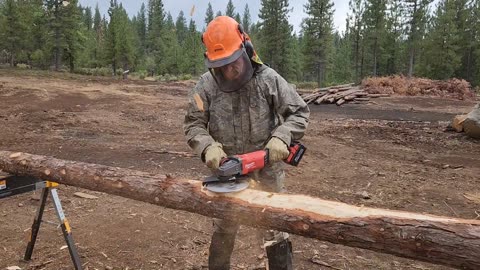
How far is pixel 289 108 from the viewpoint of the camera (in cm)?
313

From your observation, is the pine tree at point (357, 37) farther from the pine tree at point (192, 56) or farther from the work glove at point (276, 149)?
the work glove at point (276, 149)

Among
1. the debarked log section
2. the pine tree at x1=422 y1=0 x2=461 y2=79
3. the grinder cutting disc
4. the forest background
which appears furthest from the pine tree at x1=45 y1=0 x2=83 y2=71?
the grinder cutting disc

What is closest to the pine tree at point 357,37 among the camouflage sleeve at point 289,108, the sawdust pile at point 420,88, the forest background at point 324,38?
the forest background at point 324,38

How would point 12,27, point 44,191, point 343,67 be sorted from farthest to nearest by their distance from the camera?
point 343,67
point 12,27
point 44,191

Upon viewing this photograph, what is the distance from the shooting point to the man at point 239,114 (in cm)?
289

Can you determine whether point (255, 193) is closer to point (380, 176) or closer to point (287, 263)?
point (287, 263)

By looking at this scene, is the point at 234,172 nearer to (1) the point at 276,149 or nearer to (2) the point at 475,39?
(1) the point at 276,149

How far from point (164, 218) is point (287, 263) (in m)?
2.24

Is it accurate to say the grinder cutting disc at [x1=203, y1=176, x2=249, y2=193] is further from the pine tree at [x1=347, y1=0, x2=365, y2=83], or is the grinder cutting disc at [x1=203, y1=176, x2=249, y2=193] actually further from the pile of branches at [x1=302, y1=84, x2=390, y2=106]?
the pine tree at [x1=347, y1=0, x2=365, y2=83]

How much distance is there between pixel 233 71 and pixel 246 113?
353 mm

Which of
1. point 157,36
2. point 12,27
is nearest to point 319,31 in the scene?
point 157,36

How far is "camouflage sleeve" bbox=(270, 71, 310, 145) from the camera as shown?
10.1 feet

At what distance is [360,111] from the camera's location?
16.2 metres

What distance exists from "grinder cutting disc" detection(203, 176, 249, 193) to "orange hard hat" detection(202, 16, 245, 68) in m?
0.83
